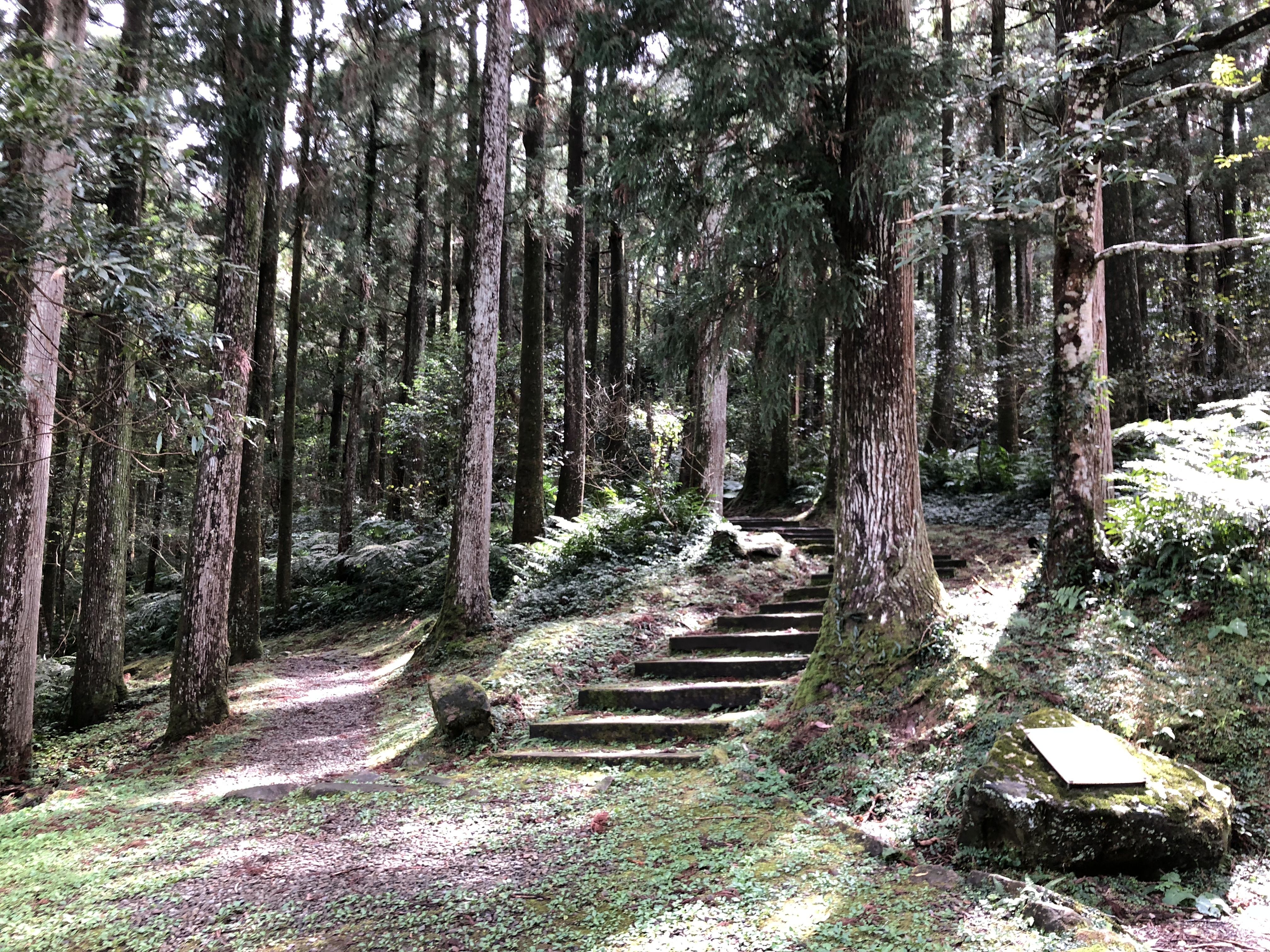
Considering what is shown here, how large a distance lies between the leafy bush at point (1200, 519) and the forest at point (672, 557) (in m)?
0.03

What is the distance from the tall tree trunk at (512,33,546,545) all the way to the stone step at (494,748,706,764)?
6.21 meters

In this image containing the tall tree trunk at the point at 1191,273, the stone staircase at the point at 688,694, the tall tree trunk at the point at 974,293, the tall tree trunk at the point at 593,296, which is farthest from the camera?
the tall tree trunk at the point at 593,296

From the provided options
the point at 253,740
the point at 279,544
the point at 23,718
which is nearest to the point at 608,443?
the point at 279,544

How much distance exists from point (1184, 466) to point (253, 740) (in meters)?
9.45

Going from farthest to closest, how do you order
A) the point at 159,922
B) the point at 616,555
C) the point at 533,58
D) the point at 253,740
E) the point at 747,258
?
1. the point at 533,58
2. the point at 616,555
3. the point at 253,740
4. the point at 747,258
5. the point at 159,922

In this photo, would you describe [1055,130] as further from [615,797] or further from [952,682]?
[615,797]

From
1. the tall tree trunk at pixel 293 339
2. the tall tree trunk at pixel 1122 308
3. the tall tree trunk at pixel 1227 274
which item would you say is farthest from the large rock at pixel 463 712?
the tall tree trunk at pixel 1227 274

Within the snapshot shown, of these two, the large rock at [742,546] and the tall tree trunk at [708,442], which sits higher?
the tall tree trunk at [708,442]

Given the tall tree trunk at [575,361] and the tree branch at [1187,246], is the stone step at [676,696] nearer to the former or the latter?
the tree branch at [1187,246]

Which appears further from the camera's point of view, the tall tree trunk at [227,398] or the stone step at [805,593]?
the stone step at [805,593]

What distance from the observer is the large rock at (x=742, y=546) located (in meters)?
11.3

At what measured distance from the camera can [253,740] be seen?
328 inches

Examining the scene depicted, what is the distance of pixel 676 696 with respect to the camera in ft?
23.9

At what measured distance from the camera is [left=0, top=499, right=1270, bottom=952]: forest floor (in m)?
3.35
